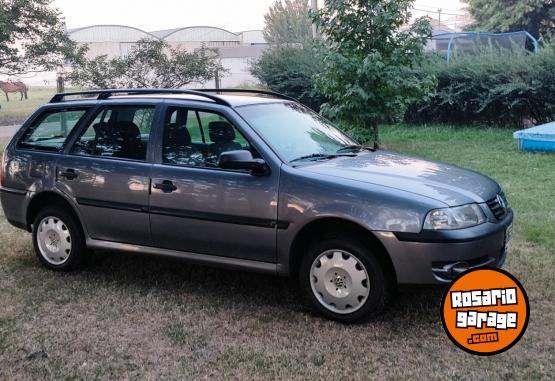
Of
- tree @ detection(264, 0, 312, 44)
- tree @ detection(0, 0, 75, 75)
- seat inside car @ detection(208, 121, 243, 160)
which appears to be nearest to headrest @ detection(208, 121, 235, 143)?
seat inside car @ detection(208, 121, 243, 160)

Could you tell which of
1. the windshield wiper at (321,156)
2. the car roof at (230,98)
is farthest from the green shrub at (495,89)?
the windshield wiper at (321,156)

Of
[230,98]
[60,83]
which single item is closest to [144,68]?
[60,83]

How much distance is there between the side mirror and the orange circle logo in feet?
5.68

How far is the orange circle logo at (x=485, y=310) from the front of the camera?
3.21m

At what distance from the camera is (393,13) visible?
35.7 ft

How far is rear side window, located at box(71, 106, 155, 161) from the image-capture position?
5223 millimetres

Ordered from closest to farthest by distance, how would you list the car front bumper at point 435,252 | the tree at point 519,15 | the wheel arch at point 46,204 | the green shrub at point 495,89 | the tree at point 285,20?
the car front bumper at point 435,252, the wheel arch at point 46,204, the green shrub at point 495,89, the tree at point 519,15, the tree at point 285,20

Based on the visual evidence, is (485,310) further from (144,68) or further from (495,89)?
(144,68)

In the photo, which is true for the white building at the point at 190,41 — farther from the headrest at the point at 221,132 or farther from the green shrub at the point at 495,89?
the headrest at the point at 221,132

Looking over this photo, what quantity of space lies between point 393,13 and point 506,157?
3.31m

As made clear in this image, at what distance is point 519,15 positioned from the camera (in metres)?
32.1

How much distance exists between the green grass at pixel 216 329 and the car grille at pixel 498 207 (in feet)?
2.31

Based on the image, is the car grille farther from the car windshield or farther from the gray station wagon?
the car windshield

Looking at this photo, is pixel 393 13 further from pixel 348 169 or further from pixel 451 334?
pixel 451 334
